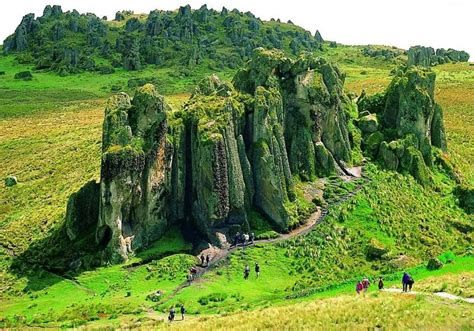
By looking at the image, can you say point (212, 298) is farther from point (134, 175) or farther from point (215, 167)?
point (134, 175)

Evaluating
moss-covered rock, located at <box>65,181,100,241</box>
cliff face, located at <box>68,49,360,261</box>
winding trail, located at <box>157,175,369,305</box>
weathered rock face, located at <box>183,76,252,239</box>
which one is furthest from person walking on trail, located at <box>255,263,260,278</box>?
moss-covered rock, located at <box>65,181,100,241</box>

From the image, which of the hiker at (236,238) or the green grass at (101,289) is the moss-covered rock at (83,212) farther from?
the hiker at (236,238)

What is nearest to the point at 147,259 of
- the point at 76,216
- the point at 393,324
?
the point at 76,216

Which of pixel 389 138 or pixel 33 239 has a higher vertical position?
pixel 389 138

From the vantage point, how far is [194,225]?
195 feet

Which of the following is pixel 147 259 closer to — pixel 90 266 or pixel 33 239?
pixel 90 266

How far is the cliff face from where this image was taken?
182 ft

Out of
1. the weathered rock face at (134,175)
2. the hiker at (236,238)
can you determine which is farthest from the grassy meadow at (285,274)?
the weathered rock face at (134,175)

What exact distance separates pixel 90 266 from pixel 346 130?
123ft

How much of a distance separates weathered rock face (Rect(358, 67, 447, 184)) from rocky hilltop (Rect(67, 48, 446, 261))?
31 centimetres

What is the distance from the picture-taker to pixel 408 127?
77.5m

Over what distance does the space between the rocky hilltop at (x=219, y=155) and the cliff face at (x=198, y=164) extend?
0.11m

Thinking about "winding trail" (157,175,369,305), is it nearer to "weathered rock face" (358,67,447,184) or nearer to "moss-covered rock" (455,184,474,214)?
"weathered rock face" (358,67,447,184)

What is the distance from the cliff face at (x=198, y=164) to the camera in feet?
182
